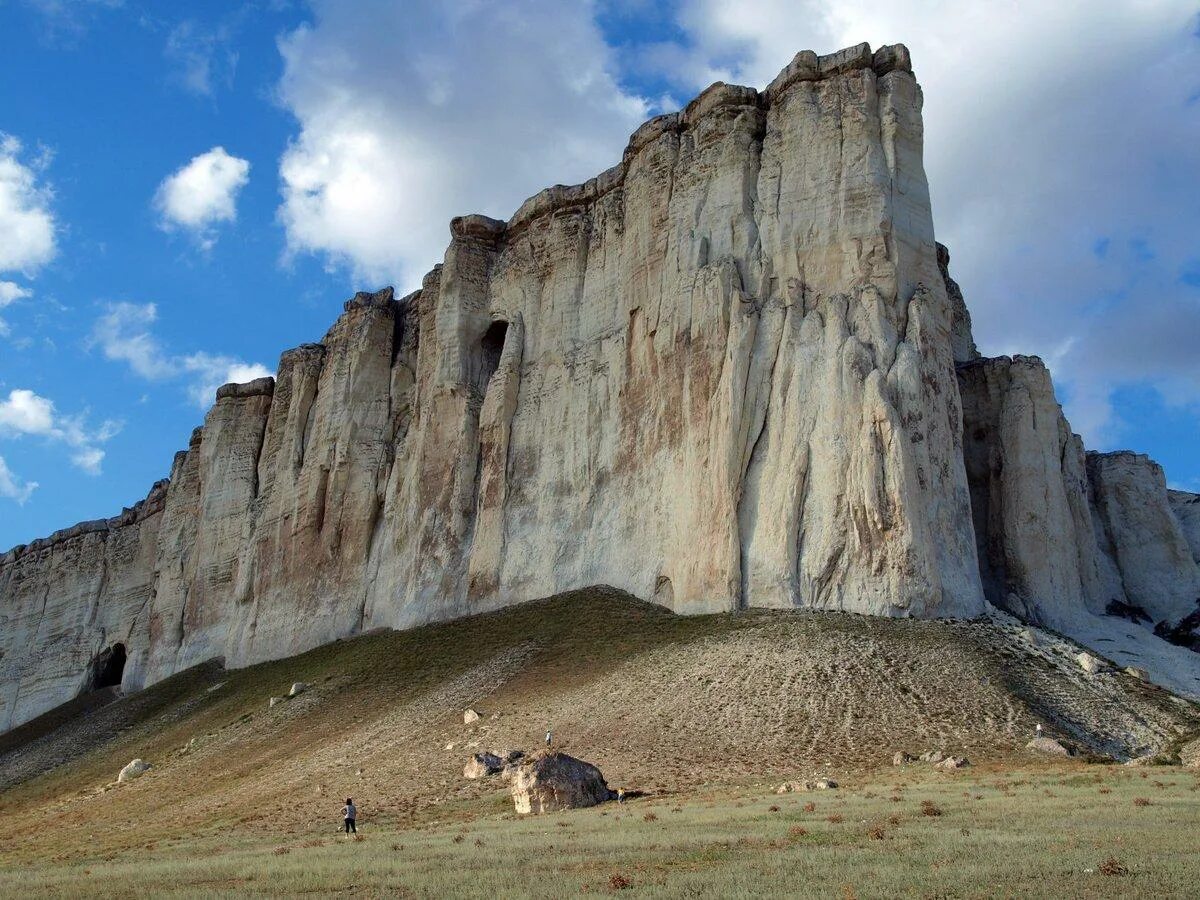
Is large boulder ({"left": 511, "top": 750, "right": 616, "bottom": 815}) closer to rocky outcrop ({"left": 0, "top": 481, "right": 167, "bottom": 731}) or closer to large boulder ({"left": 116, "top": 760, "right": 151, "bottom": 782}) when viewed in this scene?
large boulder ({"left": 116, "top": 760, "right": 151, "bottom": 782})

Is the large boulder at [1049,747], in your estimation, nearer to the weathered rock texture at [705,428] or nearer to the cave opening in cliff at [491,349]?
the weathered rock texture at [705,428]

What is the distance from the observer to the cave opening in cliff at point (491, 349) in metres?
54.3

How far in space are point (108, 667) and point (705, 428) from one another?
51.0 m

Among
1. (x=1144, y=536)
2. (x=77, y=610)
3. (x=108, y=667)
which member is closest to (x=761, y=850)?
(x=1144, y=536)

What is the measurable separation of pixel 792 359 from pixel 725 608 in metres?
8.65

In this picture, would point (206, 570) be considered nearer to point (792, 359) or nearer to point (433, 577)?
point (433, 577)

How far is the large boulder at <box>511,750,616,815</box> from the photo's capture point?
2248cm

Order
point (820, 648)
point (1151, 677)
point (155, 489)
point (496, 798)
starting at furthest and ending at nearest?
1. point (155, 489)
2. point (1151, 677)
3. point (820, 648)
4. point (496, 798)

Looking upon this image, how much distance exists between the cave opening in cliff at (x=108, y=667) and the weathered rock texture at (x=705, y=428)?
38.9ft

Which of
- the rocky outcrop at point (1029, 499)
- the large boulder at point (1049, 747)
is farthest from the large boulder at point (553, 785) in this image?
the rocky outcrop at point (1029, 499)

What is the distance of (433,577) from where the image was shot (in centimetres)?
4947

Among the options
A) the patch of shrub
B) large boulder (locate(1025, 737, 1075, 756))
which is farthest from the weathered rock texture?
the patch of shrub

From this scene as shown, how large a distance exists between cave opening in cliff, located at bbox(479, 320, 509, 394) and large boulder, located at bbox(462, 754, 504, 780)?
27949 millimetres

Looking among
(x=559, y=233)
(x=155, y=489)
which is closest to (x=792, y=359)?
(x=559, y=233)
